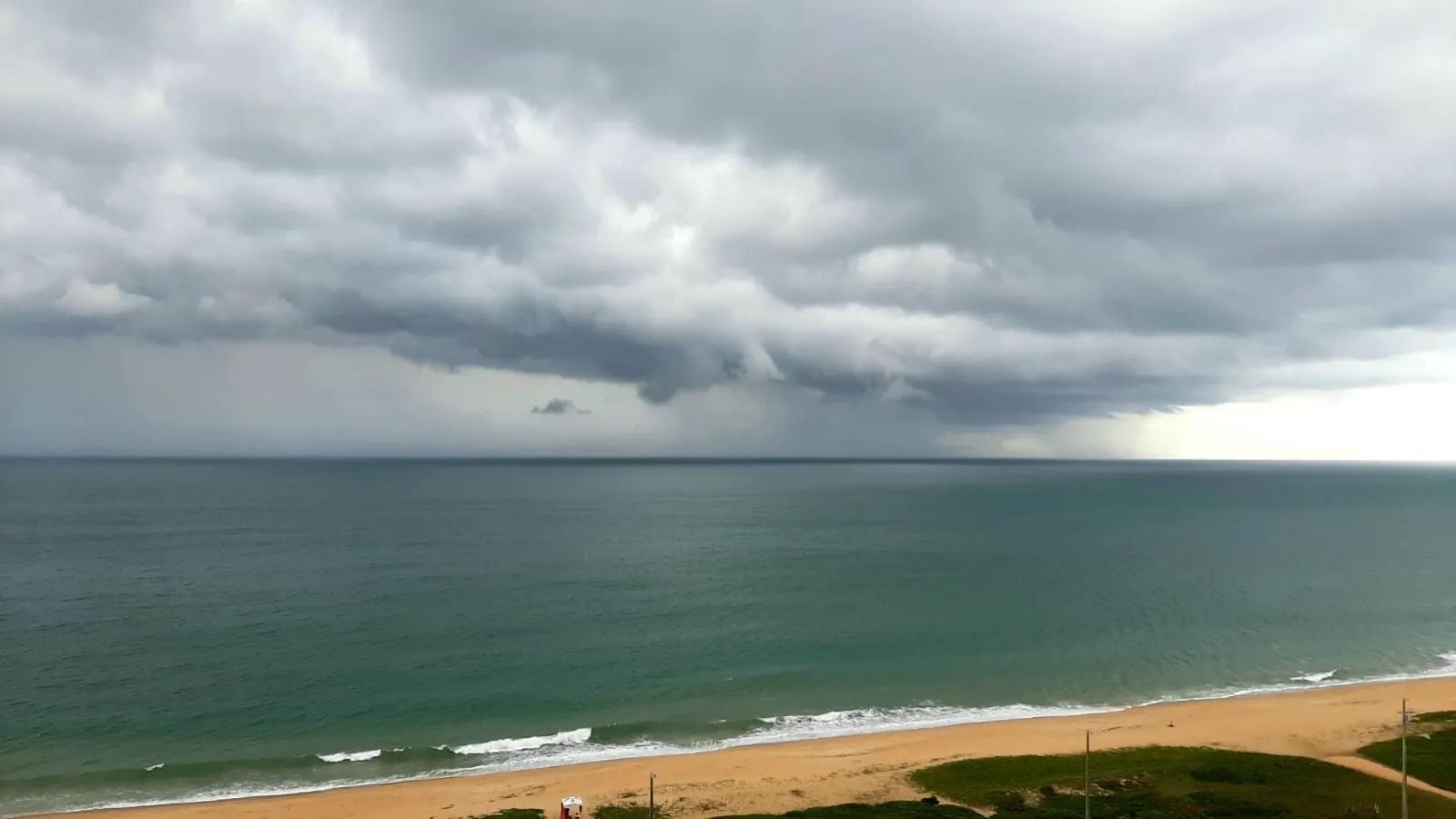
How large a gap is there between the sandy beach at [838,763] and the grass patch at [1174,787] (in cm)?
234

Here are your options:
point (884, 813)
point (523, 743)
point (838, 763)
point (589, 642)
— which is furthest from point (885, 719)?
point (589, 642)

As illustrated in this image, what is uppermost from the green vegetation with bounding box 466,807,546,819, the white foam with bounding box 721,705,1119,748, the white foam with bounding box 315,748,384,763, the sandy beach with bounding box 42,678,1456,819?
the green vegetation with bounding box 466,807,546,819

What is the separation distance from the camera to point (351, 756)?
44.3 meters

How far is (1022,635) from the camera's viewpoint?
71.4 m

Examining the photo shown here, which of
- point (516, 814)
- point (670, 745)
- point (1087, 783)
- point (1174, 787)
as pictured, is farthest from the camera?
point (670, 745)

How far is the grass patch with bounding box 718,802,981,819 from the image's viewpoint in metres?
33.4

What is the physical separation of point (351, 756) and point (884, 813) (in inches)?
1195

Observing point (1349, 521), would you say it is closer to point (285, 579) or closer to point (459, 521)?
point (459, 521)

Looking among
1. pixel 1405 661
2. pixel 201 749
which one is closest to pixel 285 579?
pixel 201 749

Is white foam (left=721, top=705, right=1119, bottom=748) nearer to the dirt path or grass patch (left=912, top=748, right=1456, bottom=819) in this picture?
grass patch (left=912, top=748, right=1456, bottom=819)

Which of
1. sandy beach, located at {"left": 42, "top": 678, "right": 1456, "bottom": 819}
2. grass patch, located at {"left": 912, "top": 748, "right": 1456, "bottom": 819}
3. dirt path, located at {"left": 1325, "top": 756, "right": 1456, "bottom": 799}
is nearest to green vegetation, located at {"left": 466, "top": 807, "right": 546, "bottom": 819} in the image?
sandy beach, located at {"left": 42, "top": 678, "right": 1456, "bottom": 819}

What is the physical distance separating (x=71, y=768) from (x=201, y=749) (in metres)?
5.98

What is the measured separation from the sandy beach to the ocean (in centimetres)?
286

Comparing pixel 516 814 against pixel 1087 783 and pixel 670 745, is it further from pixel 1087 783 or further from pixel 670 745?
pixel 1087 783
